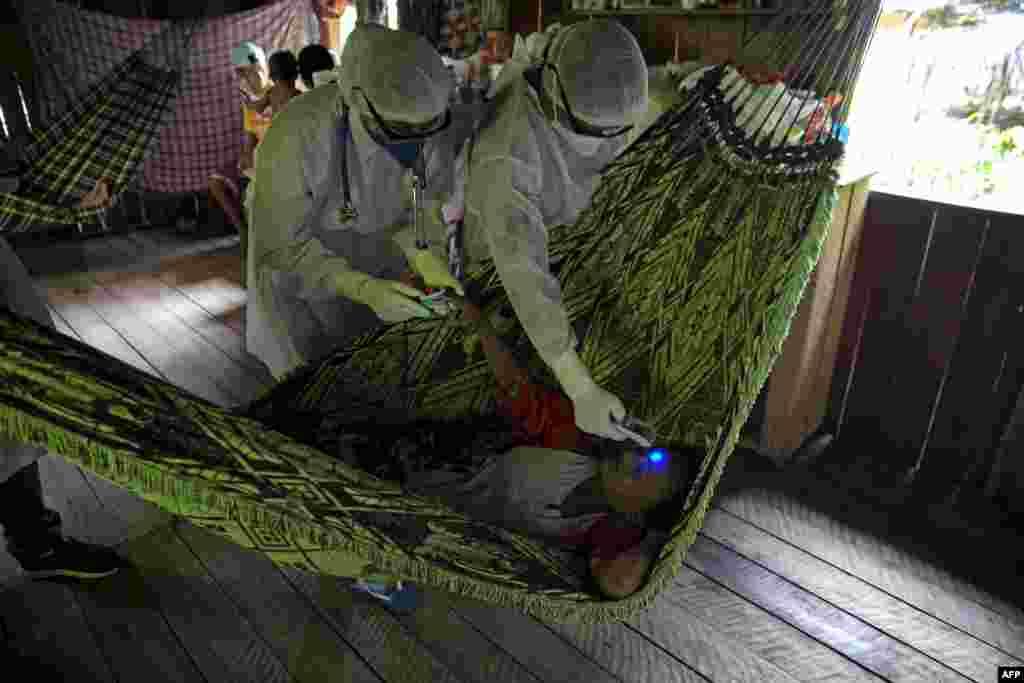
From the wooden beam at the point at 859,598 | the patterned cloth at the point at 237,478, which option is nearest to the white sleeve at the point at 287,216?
the patterned cloth at the point at 237,478

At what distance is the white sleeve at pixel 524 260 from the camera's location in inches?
38.1

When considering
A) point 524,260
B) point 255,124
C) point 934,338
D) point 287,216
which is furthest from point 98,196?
point 934,338

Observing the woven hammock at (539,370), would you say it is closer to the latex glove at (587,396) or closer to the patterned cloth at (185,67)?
the latex glove at (587,396)

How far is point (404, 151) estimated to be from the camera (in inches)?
43.6

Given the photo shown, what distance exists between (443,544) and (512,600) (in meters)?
0.14

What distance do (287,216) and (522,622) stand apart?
2.94 feet

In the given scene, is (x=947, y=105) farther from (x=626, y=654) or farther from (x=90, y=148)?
(x=90, y=148)

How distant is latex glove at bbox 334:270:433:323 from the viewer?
1.16 metres

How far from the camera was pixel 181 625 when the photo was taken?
1364mm

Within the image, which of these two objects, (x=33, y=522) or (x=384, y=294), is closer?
(x=384, y=294)

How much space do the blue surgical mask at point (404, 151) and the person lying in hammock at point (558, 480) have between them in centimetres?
26

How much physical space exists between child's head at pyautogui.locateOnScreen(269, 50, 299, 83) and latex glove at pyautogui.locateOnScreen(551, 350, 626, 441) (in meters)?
1.94

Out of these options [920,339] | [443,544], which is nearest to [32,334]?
[443,544]

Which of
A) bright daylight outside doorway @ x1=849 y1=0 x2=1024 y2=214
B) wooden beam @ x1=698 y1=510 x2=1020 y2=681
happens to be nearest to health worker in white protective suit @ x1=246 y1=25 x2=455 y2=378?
wooden beam @ x1=698 y1=510 x2=1020 y2=681
